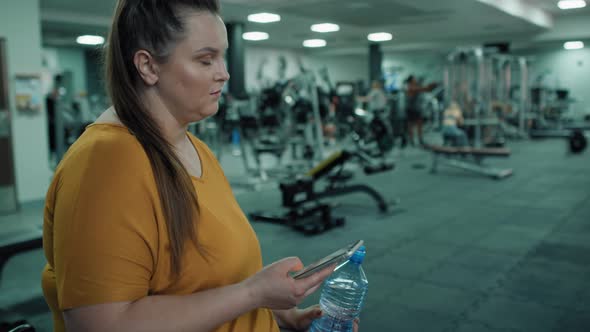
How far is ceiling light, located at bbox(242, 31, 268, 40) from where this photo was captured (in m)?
11.0

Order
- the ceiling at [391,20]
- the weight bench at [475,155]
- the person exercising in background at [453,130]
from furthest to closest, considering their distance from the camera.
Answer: the ceiling at [391,20]
the person exercising in background at [453,130]
the weight bench at [475,155]

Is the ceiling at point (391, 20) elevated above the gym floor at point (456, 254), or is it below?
above

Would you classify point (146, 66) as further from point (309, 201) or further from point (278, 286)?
point (309, 201)

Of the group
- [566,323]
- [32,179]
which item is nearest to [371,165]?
[566,323]

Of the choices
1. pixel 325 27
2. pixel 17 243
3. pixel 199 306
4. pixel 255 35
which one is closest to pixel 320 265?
pixel 199 306

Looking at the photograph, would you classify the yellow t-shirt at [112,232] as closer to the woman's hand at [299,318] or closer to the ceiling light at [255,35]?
the woman's hand at [299,318]

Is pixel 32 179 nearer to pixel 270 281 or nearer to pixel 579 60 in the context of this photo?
pixel 270 281

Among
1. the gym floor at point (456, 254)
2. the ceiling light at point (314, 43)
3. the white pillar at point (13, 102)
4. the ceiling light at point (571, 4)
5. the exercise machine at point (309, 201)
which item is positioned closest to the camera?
the gym floor at point (456, 254)

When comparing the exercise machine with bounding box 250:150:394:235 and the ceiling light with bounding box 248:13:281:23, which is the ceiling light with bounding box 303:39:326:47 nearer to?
the ceiling light with bounding box 248:13:281:23

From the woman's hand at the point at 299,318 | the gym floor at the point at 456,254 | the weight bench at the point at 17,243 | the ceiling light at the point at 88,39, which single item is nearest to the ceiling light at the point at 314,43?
the ceiling light at the point at 88,39

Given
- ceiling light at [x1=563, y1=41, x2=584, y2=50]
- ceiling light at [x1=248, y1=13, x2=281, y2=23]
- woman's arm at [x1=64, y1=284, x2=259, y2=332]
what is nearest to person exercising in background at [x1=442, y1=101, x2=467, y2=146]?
ceiling light at [x1=248, y1=13, x2=281, y2=23]

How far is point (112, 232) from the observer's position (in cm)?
62

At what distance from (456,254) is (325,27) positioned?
795cm

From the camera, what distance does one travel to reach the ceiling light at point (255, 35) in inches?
433
